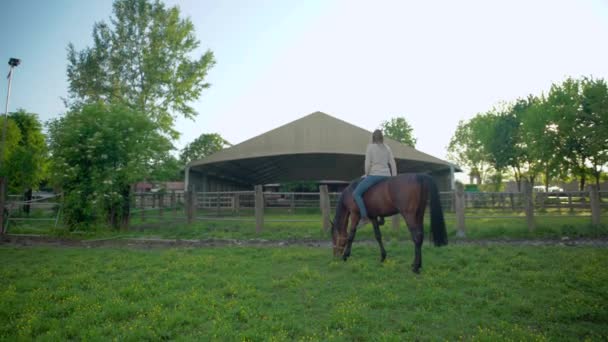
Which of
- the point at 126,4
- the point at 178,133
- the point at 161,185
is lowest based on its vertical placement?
the point at 161,185

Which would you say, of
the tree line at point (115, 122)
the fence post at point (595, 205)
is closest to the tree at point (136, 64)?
the tree line at point (115, 122)

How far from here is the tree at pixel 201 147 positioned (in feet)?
204

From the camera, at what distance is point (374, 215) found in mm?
6469

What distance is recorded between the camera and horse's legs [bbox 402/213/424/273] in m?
5.47

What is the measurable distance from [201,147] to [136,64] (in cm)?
4155

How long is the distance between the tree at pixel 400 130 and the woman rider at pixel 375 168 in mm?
55222

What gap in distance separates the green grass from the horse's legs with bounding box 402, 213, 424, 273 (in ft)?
0.58

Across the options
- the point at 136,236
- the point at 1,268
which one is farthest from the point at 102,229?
the point at 1,268

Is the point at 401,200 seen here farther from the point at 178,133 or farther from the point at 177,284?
the point at 178,133

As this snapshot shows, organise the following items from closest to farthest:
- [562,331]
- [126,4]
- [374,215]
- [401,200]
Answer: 1. [562,331]
2. [401,200]
3. [374,215]
4. [126,4]

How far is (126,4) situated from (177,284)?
25217 mm

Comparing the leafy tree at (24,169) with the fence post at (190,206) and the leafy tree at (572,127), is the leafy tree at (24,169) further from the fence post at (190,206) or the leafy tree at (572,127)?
the leafy tree at (572,127)

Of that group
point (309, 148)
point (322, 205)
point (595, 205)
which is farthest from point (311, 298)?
point (309, 148)

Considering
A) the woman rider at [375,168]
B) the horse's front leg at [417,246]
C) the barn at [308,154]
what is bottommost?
the horse's front leg at [417,246]
